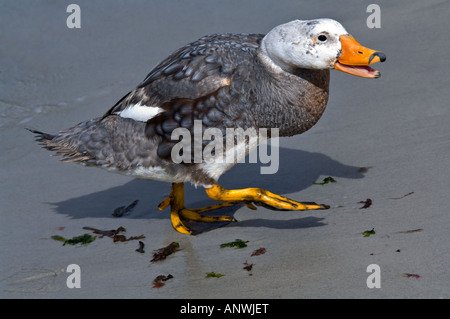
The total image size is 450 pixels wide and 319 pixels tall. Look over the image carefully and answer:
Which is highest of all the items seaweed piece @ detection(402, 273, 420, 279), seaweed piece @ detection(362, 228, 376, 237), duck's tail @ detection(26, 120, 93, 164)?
duck's tail @ detection(26, 120, 93, 164)

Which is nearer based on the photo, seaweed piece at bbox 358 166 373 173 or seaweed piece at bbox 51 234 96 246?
seaweed piece at bbox 51 234 96 246

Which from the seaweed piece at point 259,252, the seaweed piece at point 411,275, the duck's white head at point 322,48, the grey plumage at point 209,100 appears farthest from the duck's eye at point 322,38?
the seaweed piece at point 411,275

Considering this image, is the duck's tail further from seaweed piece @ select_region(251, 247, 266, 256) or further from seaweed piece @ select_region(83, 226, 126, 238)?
seaweed piece @ select_region(251, 247, 266, 256)

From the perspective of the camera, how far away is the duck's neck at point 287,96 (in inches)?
193

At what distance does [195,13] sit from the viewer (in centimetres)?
923

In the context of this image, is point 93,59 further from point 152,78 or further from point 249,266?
point 249,266

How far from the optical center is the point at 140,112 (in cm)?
509

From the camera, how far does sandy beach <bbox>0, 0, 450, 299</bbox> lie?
4.34 meters

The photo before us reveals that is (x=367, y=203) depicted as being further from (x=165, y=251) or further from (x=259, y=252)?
(x=165, y=251)

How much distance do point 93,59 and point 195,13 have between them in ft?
5.28

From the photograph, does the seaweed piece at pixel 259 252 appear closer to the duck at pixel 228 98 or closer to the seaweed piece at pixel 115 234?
the duck at pixel 228 98

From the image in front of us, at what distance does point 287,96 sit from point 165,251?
148cm

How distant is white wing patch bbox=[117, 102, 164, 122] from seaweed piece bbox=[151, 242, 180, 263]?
0.98 metres

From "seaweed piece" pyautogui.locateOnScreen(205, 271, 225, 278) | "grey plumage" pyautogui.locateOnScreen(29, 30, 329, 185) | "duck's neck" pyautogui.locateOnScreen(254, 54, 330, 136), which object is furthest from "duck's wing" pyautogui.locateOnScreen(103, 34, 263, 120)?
"seaweed piece" pyautogui.locateOnScreen(205, 271, 225, 278)
